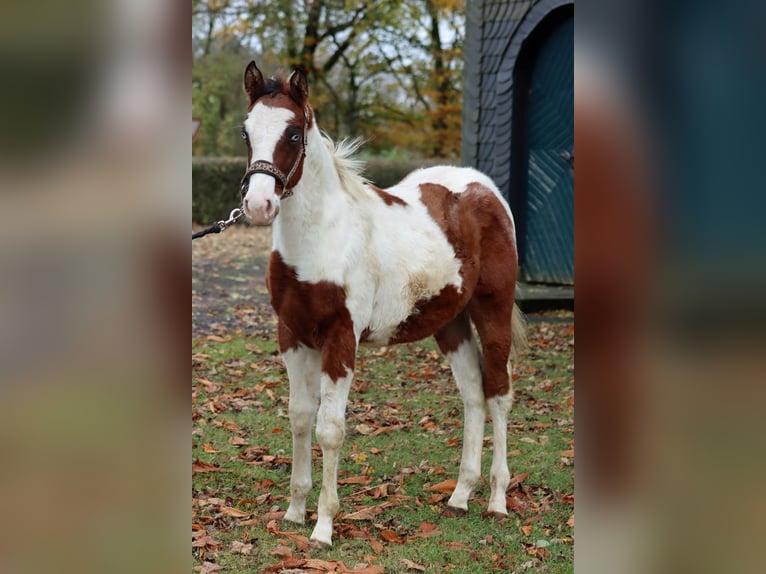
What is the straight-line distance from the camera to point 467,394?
498 centimetres

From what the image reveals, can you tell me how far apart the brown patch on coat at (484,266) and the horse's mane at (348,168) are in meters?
0.50

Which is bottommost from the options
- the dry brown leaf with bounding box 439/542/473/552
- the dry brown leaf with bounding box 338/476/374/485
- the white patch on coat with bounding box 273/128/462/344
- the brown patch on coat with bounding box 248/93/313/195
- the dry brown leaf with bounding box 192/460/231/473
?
the dry brown leaf with bounding box 439/542/473/552

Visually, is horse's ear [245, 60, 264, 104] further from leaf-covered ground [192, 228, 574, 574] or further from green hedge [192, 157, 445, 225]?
green hedge [192, 157, 445, 225]

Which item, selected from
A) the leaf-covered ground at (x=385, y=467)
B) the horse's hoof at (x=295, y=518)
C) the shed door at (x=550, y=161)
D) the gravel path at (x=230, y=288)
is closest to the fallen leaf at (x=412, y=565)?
the leaf-covered ground at (x=385, y=467)

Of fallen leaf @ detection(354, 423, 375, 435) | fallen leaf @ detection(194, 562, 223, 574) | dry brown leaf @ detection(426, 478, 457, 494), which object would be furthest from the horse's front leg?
fallen leaf @ detection(354, 423, 375, 435)

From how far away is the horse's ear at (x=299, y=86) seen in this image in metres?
3.87

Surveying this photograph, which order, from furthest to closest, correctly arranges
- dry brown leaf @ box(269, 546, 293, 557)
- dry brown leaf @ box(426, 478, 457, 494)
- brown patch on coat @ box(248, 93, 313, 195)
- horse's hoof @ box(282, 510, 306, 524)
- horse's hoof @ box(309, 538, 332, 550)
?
dry brown leaf @ box(426, 478, 457, 494)
horse's hoof @ box(282, 510, 306, 524)
horse's hoof @ box(309, 538, 332, 550)
dry brown leaf @ box(269, 546, 293, 557)
brown patch on coat @ box(248, 93, 313, 195)

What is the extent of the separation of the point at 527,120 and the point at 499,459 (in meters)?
7.16

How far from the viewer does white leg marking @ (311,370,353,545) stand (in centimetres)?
421

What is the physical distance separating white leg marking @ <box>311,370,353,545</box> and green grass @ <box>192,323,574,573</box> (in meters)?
0.12

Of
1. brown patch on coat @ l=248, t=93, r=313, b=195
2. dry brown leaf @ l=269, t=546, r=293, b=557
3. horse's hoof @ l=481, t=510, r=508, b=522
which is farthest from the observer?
horse's hoof @ l=481, t=510, r=508, b=522

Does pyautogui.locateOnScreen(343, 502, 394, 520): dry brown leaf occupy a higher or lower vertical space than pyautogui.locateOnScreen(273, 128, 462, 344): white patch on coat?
lower

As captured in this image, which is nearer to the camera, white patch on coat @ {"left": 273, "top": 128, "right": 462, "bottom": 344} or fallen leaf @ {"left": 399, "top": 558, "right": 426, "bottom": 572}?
fallen leaf @ {"left": 399, "top": 558, "right": 426, "bottom": 572}
